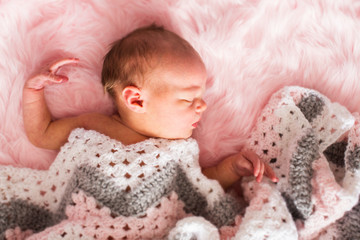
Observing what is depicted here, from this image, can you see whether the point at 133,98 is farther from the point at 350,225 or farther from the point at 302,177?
the point at 350,225

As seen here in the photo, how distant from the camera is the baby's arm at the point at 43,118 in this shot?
1.23 meters

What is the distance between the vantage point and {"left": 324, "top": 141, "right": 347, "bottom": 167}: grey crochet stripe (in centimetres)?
135

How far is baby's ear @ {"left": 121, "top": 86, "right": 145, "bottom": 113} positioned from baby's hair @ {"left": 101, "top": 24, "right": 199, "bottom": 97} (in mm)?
20

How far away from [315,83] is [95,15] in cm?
79

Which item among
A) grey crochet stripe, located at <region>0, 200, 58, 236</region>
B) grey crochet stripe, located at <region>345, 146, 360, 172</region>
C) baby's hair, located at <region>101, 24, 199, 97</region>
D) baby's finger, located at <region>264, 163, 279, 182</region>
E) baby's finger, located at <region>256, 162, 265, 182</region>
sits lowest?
grey crochet stripe, located at <region>0, 200, 58, 236</region>

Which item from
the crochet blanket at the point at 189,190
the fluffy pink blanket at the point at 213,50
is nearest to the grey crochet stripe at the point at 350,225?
the crochet blanket at the point at 189,190

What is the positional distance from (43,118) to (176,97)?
0.45m

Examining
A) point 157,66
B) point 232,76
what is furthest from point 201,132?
point 157,66

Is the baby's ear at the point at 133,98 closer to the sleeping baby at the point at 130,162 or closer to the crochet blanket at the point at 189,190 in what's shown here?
the sleeping baby at the point at 130,162

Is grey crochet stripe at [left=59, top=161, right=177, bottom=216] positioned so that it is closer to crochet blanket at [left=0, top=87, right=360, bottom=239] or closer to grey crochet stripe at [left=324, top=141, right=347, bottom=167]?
crochet blanket at [left=0, top=87, right=360, bottom=239]

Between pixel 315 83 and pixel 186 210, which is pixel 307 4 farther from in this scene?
pixel 186 210

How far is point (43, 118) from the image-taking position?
50.4 inches

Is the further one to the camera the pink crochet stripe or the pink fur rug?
the pink fur rug

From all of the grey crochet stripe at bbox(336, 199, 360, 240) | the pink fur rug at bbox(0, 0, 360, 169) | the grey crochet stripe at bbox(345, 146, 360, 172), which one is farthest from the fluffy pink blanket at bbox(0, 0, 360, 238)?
the grey crochet stripe at bbox(336, 199, 360, 240)
